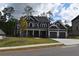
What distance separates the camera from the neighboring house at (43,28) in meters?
13.8

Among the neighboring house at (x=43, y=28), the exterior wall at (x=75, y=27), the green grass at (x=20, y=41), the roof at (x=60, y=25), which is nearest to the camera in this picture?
the green grass at (x=20, y=41)

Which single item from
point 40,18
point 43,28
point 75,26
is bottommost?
point 43,28

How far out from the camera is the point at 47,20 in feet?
46.4

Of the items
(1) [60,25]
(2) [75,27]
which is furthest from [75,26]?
(1) [60,25]

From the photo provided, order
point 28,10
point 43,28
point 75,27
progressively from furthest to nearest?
point 43,28 → point 75,27 → point 28,10

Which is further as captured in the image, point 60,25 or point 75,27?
point 60,25

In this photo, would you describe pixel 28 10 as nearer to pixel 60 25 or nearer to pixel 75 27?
pixel 60 25

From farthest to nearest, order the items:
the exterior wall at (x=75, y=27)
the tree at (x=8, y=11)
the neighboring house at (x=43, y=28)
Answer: the neighboring house at (x=43, y=28), the exterior wall at (x=75, y=27), the tree at (x=8, y=11)

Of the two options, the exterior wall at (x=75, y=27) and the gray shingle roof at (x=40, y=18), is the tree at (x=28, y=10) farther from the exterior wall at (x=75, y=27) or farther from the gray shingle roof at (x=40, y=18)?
the exterior wall at (x=75, y=27)

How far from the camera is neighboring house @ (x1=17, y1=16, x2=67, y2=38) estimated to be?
45.3 feet

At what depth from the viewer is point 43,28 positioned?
1425 cm

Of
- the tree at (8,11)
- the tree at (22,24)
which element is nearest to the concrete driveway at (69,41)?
the tree at (22,24)

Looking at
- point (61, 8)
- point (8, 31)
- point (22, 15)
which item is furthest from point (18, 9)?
point (61, 8)

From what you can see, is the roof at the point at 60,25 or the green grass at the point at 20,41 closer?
the green grass at the point at 20,41
